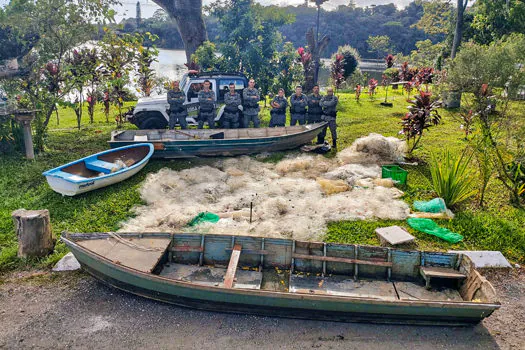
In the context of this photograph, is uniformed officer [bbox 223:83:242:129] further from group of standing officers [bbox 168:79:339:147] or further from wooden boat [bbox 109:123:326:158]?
wooden boat [bbox 109:123:326:158]

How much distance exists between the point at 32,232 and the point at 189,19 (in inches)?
825

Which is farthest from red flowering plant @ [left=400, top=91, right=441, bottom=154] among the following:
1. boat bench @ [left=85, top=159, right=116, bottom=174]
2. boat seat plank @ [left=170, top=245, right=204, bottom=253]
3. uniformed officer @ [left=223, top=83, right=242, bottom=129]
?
boat bench @ [left=85, top=159, right=116, bottom=174]

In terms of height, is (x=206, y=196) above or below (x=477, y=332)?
above

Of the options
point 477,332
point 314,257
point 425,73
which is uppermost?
point 425,73

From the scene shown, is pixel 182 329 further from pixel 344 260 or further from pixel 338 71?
pixel 338 71

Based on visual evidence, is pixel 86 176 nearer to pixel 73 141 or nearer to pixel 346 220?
pixel 73 141

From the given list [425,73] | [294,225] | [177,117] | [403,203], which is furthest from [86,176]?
[425,73]

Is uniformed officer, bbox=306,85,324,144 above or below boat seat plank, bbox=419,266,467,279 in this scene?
above

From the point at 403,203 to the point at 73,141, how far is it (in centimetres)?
1112

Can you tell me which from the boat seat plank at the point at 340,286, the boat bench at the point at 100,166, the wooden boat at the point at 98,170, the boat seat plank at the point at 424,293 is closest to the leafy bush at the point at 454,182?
the boat seat plank at the point at 424,293

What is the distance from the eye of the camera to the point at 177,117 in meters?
13.3

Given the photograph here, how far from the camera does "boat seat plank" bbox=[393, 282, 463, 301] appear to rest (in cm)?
603

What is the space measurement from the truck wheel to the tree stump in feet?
24.0

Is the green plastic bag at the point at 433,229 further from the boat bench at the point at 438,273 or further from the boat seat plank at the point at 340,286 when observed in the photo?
the boat seat plank at the point at 340,286
